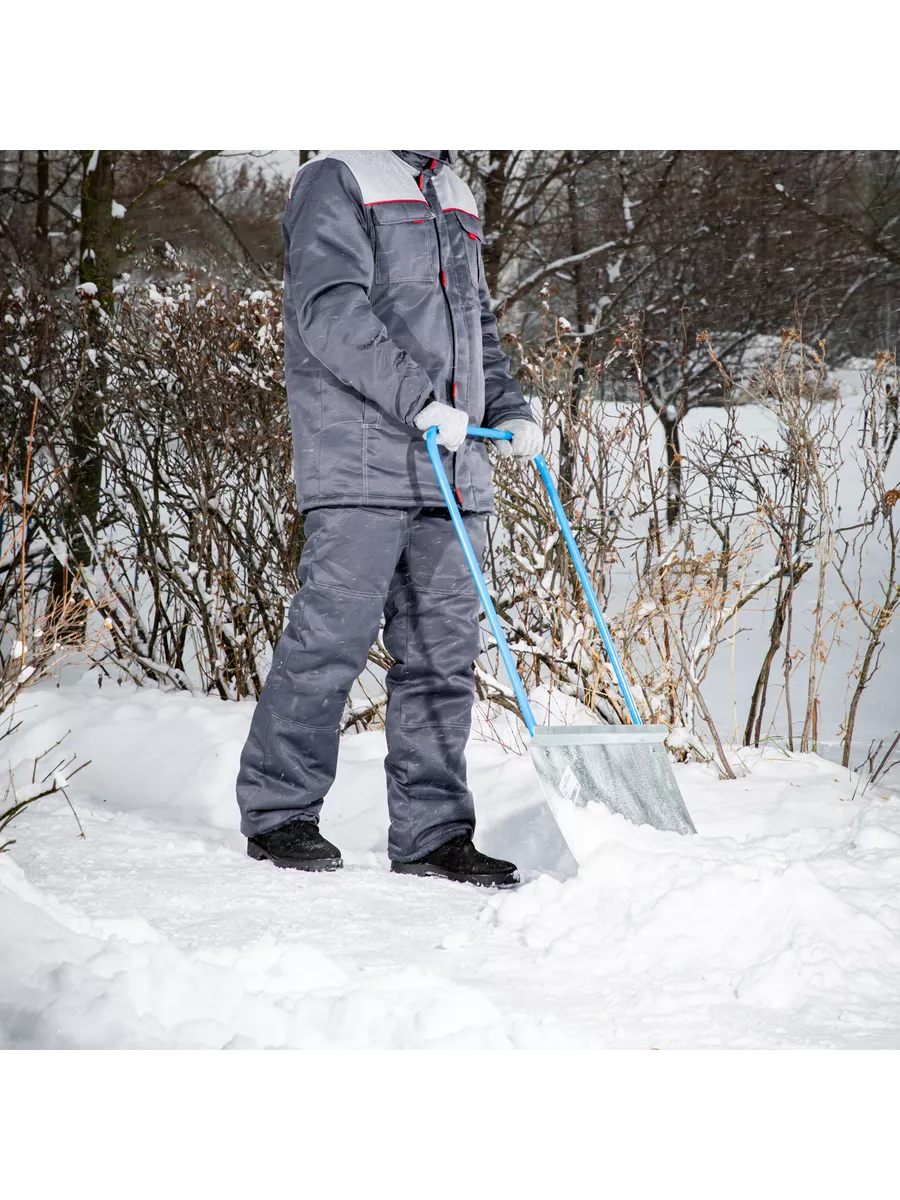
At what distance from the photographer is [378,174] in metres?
2.26

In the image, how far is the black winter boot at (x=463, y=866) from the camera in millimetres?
2267

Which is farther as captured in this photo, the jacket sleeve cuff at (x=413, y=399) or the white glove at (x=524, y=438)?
the white glove at (x=524, y=438)

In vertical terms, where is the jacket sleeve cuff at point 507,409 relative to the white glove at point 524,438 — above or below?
above

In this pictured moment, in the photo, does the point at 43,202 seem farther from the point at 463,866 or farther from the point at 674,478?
the point at 463,866

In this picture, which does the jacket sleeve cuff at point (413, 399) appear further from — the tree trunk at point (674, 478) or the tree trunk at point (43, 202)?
the tree trunk at point (43, 202)

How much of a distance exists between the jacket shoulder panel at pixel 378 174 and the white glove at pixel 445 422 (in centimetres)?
48

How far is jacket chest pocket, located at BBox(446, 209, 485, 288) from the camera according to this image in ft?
7.81

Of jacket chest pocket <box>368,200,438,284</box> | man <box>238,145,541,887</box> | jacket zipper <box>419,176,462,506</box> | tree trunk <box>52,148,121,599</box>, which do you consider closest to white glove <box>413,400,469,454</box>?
man <box>238,145,541,887</box>

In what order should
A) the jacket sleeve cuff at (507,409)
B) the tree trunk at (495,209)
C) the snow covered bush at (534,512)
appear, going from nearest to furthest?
1. the jacket sleeve cuff at (507,409)
2. the snow covered bush at (534,512)
3. the tree trunk at (495,209)

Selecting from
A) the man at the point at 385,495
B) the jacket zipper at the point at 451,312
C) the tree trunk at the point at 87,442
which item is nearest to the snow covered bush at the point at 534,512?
the tree trunk at the point at 87,442

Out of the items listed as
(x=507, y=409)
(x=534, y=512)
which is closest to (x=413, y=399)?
(x=507, y=409)

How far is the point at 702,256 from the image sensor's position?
523cm

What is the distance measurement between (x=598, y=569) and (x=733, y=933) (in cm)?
190

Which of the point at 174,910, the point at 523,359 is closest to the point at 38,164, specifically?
the point at 523,359
